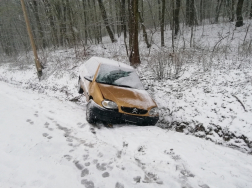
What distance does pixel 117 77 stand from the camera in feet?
16.4

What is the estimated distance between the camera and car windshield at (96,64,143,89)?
4.82 metres

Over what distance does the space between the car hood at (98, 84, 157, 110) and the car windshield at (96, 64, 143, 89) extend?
0.87 feet

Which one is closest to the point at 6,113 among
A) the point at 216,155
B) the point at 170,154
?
the point at 170,154

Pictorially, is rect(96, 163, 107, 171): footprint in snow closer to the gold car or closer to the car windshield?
the gold car

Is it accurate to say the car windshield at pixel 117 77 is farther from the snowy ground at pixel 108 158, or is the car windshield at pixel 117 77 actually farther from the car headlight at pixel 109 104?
the snowy ground at pixel 108 158

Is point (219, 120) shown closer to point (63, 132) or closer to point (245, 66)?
point (245, 66)

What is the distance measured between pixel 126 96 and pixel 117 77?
3.30ft

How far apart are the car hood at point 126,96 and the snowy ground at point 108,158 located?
0.65m

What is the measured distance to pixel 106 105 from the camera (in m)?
3.98

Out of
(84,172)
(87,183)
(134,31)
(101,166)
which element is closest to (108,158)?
(101,166)

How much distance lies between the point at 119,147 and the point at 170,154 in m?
1.10

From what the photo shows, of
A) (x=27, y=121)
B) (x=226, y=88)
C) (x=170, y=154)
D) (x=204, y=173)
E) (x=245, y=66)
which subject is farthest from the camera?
(x=245, y=66)

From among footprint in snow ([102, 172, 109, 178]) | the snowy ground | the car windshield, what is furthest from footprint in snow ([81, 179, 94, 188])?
the car windshield

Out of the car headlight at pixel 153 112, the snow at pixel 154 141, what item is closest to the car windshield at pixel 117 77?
the car headlight at pixel 153 112
